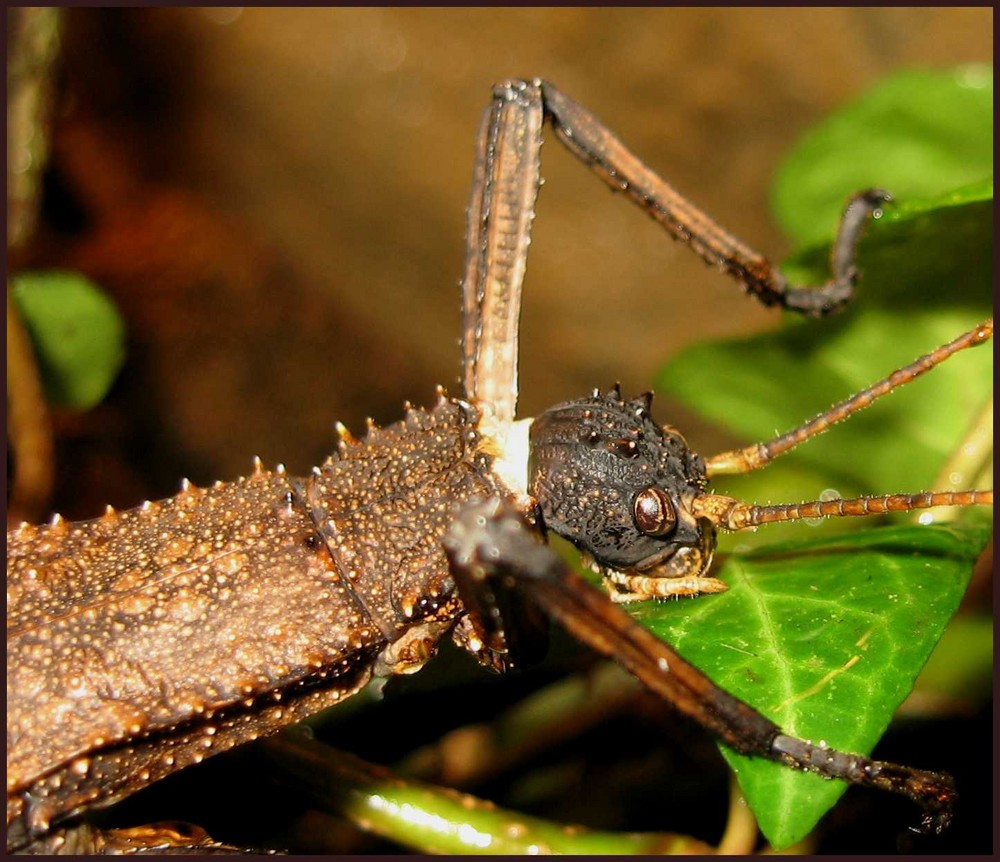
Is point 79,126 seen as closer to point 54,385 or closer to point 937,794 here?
point 54,385

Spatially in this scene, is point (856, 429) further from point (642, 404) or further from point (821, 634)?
point (821, 634)

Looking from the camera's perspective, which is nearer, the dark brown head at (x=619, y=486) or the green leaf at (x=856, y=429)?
the green leaf at (x=856, y=429)

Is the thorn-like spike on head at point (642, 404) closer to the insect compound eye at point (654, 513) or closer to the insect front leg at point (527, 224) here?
the insect compound eye at point (654, 513)

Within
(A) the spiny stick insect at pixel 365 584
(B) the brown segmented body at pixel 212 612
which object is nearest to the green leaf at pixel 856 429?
(A) the spiny stick insect at pixel 365 584

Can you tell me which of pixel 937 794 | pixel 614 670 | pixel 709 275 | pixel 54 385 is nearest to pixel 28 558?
pixel 54 385

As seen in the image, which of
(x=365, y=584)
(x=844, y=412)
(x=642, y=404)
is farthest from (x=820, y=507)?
(x=365, y=584)

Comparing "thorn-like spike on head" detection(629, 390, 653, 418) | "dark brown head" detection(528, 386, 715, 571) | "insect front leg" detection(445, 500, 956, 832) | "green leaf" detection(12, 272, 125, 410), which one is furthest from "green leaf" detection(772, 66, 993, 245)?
"green leaf" detection(12, 272, 125, 410)

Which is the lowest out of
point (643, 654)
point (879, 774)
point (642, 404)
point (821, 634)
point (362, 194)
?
point (879, 774)
